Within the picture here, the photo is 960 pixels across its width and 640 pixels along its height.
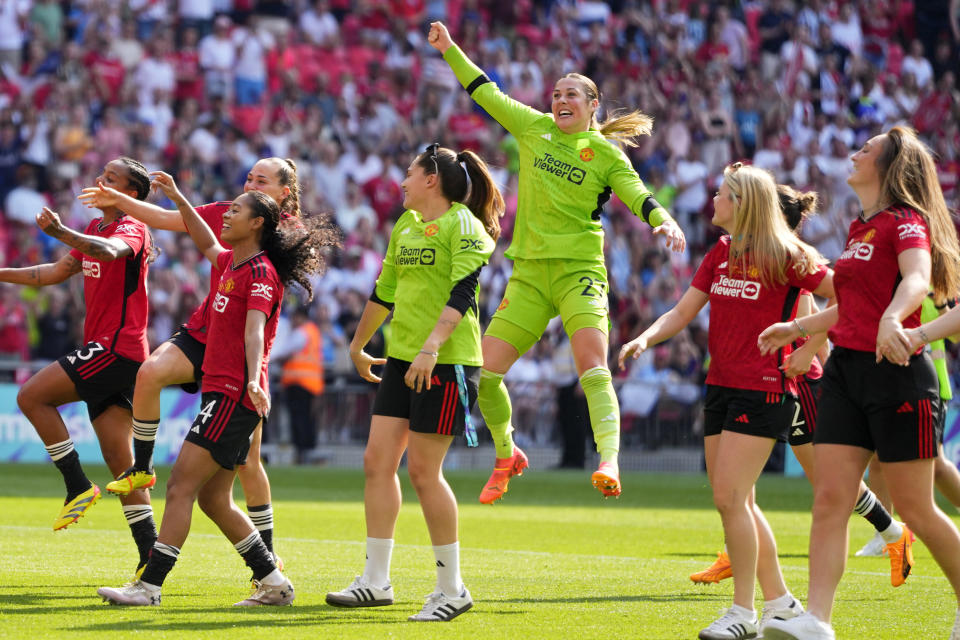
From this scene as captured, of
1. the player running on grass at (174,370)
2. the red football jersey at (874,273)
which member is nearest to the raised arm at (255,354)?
the player running on grass at (174,370)

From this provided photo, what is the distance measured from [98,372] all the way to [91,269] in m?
0.63

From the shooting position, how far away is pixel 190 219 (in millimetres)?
7551

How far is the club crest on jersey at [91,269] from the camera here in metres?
8.00

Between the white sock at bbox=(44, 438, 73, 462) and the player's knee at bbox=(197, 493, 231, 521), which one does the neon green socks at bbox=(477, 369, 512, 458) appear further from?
the white sock at bbox=(44, 438, 73, 462)

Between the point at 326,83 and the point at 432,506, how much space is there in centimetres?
1849

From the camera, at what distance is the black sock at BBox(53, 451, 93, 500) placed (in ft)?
→ 25.9

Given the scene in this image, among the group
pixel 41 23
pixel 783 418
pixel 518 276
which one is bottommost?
pixel 783 418

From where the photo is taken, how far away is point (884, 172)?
6004 millimetres

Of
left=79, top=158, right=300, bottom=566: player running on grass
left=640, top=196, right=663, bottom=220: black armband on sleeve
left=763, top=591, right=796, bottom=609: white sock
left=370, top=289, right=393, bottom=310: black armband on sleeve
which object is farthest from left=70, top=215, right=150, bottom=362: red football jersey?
left=763, top=591, right=796, bottom=609: white sock

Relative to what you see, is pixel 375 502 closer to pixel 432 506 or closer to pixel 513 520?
pixel 432 506

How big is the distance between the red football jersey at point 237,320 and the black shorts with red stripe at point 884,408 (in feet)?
9.24

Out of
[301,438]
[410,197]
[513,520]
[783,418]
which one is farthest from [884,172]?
[301,438]

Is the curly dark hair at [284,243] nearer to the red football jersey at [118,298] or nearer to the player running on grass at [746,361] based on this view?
the red football jersey at [118,298]

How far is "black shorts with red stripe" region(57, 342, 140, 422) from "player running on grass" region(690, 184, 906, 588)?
3.57 metres
